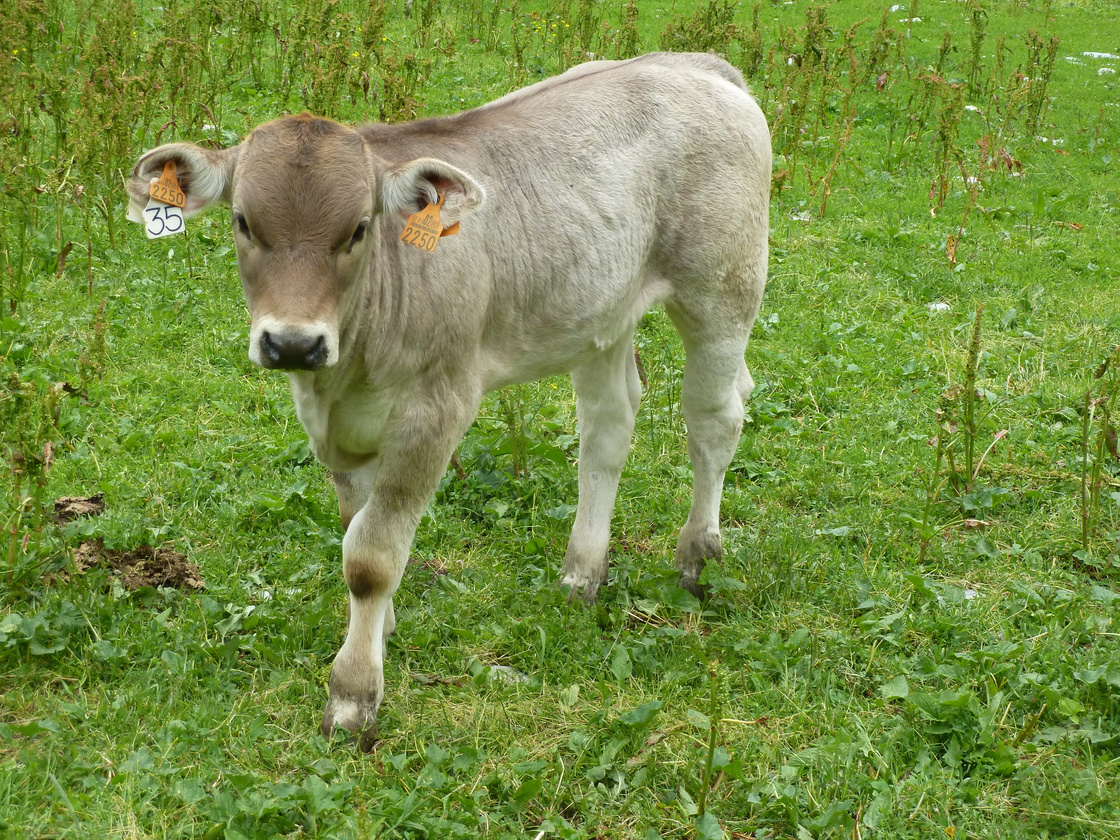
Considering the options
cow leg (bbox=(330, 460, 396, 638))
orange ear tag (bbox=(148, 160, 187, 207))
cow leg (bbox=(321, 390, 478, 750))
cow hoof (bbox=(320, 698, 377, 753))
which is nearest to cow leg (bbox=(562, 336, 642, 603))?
cow leg (bbox=(330, 460, 396, 638))

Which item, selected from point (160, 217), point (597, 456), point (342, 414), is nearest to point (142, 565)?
point (342, 414)

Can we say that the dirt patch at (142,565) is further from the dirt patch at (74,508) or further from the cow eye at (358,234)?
the cow eye at (358,234)

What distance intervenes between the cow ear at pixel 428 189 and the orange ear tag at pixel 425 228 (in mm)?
32

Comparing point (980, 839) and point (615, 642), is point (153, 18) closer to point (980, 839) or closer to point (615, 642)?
point (615, 642)

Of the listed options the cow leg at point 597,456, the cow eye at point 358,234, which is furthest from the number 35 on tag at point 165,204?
the cow leg at point 597,456

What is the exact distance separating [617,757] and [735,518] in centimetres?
219

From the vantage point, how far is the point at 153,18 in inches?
489

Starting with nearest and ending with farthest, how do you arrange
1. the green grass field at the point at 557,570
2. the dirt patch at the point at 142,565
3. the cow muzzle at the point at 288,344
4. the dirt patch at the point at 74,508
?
1. the cow muzzle at the point at 288,344
2. the green grass field at the point at 557,570
3. the dirt patch at the point at 142,565
4. the dirt patch at the point at 74,508

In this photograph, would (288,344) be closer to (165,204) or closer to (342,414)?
(342,414)

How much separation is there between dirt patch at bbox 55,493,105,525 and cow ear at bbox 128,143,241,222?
Answer: 1.68 metres

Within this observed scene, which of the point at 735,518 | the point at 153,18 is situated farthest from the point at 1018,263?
the point at 153,18

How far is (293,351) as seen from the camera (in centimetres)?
339

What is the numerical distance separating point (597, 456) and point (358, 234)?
1.93 m

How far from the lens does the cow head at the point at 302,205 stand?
3.45 meters
